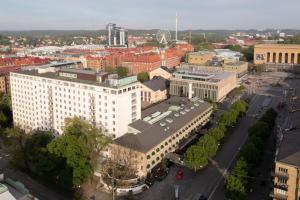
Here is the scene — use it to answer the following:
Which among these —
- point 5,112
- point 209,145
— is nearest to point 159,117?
point 209,145

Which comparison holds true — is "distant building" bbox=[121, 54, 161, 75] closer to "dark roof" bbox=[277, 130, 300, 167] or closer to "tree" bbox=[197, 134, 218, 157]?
"tree" bbox=[197, 134, 218, 157]

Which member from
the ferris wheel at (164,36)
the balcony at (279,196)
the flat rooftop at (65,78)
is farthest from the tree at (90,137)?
the ferris wheel at (164,36)

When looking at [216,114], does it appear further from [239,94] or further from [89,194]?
[89,194]

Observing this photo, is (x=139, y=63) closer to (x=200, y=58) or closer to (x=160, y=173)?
(x=200, y=58)

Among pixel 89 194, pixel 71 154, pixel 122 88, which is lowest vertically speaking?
pixel 89 194

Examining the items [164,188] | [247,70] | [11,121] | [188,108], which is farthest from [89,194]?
[247,70]

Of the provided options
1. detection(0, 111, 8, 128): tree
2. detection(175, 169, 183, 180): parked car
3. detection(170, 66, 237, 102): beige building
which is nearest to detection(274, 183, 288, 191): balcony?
detection(175, 169, 183, 180): parked car

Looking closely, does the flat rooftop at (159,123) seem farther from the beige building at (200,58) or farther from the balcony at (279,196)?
the beige building at (200,58)

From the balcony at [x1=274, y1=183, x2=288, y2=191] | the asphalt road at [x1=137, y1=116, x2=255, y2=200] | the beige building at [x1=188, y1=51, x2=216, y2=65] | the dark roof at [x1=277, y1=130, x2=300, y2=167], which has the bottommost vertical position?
the asphalt road at [x1=137, y1=116, x2=255, y2=200]
